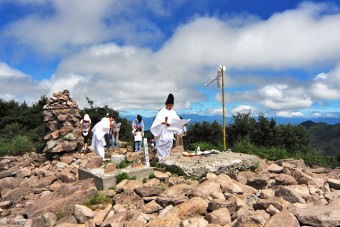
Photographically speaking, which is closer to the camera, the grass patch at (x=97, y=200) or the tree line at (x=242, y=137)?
the grass patch at (x=97, y=200)

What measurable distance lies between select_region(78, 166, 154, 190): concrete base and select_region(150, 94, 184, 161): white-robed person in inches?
64.5

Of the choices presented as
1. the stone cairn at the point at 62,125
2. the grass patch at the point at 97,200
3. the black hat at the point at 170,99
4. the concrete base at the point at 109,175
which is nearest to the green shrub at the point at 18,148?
the stone cairn at the point at 62,125

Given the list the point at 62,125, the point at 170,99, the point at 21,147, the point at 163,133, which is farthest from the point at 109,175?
the point at 21,147

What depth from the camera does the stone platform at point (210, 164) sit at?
29.3 feet

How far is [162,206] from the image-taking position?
6.80 metres

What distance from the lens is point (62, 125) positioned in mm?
14797

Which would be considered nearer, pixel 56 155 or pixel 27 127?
pixel 56 155

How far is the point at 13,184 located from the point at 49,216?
4665 mm

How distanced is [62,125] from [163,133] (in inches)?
229

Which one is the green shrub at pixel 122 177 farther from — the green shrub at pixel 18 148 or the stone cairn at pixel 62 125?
the green shrub at pixel 18 148

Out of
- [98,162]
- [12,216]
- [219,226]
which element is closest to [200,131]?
[98,162]

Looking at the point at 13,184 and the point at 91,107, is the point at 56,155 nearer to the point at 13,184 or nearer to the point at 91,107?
the point at 13,184

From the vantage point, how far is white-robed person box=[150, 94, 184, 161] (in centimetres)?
1070

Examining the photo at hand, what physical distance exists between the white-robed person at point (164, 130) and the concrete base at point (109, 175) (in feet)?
5.37
